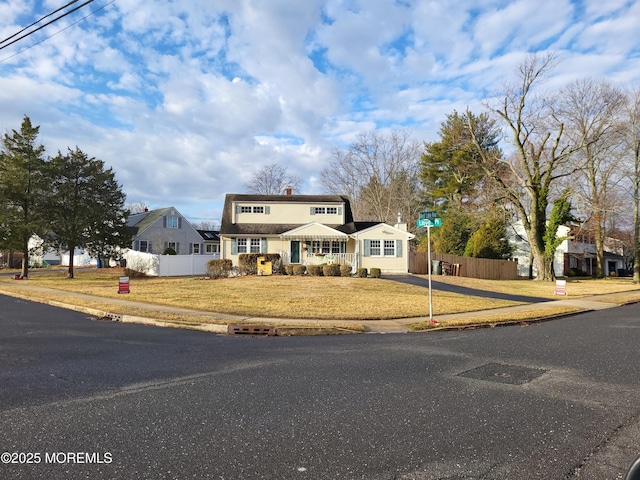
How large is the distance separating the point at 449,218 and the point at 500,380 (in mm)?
35742

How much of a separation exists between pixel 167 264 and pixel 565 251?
132 ft

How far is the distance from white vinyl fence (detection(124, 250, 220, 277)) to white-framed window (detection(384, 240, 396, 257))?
14884 millimetres

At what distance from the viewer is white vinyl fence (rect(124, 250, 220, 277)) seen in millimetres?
32156

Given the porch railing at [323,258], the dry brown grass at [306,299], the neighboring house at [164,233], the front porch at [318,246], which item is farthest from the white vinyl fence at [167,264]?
the dry brown grass at [306,299]

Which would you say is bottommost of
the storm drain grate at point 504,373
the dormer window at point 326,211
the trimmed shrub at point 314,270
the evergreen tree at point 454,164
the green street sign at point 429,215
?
the storm drain grate at point 504,373

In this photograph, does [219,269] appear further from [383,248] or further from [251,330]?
[251,330]

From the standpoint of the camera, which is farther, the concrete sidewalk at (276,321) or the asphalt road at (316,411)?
the concrete sidewalk at (276,321)

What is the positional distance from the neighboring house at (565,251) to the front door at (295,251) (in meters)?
24.6

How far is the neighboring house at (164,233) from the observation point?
142 feet

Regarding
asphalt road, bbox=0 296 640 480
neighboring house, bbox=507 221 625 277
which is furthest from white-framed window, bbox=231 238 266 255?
neighboring house, bbox=507 221 625 277

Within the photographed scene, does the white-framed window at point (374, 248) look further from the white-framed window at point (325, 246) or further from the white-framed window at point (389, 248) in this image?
the white-framed window at point (325, 246)

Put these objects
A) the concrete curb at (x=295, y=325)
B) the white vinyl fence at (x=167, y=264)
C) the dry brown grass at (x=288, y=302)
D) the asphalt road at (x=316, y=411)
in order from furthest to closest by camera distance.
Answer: the white vinyl fence at (x=167, y=264)
the dry brown grass at (x=288, y=302)
the concrete curb at (x=295, y=325)
the asphalt road at (x=316, y=411)

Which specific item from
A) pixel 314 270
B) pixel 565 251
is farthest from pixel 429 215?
pixel 565 251

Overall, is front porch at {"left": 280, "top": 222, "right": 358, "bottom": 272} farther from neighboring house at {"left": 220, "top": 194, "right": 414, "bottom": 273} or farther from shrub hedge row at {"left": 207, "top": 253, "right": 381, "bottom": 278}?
shrub hedge row at {"left": 207, "top": 253, "right": 381, "bottom": 278}
